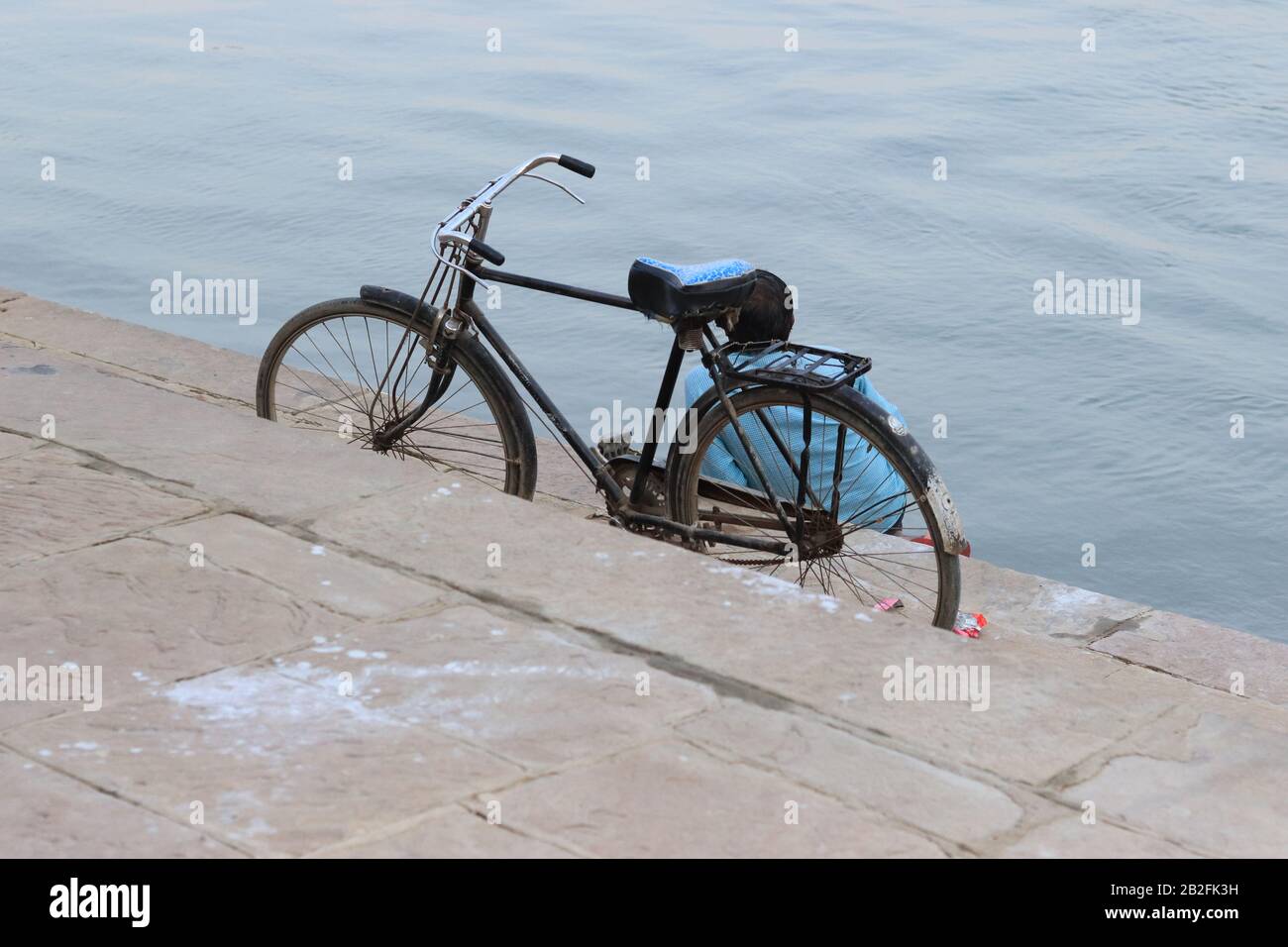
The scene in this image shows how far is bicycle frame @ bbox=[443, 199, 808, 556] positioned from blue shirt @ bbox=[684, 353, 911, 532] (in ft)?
0.29

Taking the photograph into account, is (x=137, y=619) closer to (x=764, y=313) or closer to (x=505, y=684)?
(x=505, y=684)

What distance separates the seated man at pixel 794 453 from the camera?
13.1ft

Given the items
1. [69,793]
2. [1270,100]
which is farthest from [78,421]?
[1270,100]

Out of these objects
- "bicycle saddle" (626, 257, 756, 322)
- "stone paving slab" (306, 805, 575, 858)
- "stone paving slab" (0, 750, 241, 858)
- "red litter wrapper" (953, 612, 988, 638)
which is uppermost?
"bicycle saddle" (626, 257, 756, 322)

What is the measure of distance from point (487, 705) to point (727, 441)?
155 cm

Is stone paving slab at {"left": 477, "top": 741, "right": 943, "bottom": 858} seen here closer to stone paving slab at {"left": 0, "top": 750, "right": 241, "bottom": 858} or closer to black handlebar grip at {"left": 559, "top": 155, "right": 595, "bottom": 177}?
stone paving slab at {"left": 0, "top": 750, "right": 241, "bottom": 858}

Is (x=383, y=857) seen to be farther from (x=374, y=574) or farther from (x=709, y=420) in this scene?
(x=709, y=420)

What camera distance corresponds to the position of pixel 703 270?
3.95 meters

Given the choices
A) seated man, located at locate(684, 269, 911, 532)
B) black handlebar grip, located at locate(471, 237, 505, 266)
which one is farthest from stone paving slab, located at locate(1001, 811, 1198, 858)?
black handlebar grip, located at locate(471, 237, 505, 266)

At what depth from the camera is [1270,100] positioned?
14.1 meters

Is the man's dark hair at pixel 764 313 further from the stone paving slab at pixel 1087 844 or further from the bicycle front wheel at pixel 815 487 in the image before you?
the stone paving slab at pixel 1087 844

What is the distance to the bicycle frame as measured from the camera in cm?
397

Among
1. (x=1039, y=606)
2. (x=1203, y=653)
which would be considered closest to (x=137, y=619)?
(x=1039, y=606)
